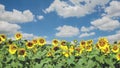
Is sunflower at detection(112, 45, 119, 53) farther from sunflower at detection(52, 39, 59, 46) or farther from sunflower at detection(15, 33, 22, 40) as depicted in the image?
sunflower at detection(15, 33, 22, 40)

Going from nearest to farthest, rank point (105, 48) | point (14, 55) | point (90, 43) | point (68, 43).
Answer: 1. point (105, 48)
2. point (14, 55)
3. point (90, 43)
4. point (68, 43)

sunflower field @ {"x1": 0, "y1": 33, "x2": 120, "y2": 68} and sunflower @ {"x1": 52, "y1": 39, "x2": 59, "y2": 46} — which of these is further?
sunflower @ {"x1": 52, "y1": 39, "x2": 59, "y2": 46}

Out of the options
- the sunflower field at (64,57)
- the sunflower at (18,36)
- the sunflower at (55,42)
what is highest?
the sunflower at (18,36)

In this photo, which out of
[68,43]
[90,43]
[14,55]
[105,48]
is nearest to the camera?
[105,48]

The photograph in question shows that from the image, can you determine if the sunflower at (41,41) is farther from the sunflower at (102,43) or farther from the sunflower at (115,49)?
the sunflower at (115,49)

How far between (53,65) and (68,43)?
2.60 meters

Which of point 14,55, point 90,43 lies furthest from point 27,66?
point 90,43

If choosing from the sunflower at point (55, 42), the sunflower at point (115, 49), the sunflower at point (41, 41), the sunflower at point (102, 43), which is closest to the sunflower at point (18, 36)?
the sunflower at point (41, 41)

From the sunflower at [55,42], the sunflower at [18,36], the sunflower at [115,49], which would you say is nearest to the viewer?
the sunflower at [115,49]

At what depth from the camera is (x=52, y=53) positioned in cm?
966

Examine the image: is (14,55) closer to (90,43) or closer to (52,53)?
(52,53)

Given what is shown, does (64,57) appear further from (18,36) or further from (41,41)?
(18,36)

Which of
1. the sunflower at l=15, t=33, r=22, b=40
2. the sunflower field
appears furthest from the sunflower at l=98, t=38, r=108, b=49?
the sunflower at l=15, t=33, r=22, b=40

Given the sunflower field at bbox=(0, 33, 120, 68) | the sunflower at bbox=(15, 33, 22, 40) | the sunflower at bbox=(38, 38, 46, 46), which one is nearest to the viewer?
the sunflower field at bbox=(0, 33, 120, 68)
